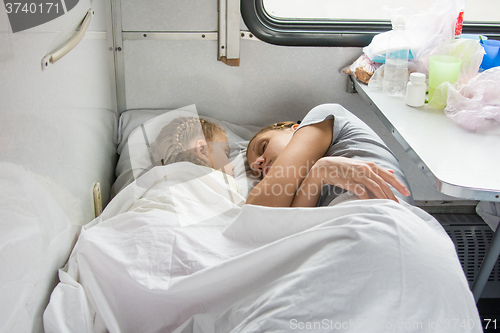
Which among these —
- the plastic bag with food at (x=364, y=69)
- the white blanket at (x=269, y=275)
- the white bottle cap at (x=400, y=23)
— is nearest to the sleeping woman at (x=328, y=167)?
the white blanket at (x=269, y=275)

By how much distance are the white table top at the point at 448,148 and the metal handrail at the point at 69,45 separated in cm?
98

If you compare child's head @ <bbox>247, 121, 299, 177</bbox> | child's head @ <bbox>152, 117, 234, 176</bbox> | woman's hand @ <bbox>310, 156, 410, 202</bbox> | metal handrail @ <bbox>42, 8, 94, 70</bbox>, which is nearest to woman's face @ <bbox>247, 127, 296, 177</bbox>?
child's head @ <bbox>247, 121, 299, 177</bbox>

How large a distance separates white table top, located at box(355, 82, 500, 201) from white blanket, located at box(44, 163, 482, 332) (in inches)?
5.0

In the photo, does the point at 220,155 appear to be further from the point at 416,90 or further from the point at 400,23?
the point at 400,23

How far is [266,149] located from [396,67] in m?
0.64

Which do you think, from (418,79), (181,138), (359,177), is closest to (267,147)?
(181,138)

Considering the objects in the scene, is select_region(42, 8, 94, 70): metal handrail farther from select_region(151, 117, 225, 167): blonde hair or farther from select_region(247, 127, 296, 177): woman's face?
select_region(247, 127, 296, 177): woman's face

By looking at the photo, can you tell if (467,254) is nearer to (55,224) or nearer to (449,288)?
(449,288)

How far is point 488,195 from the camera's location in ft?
3.20

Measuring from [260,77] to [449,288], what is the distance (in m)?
1.40

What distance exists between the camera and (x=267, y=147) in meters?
1.51

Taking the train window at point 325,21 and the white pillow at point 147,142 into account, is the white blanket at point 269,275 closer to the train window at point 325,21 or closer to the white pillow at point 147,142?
the white pillow at point 147,142

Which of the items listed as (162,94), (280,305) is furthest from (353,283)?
(162,94)

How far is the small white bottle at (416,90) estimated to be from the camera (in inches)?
58.2
